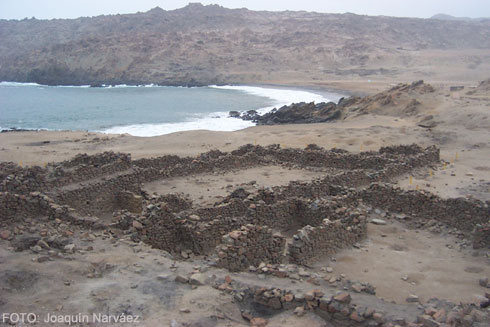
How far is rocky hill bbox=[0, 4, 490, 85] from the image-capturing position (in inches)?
4134

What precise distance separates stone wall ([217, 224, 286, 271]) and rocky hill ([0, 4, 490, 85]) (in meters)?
86.7

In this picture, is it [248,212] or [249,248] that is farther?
[248,212]

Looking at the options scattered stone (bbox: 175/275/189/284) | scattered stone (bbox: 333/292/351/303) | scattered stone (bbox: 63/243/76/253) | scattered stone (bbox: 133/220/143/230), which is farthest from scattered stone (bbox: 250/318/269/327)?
scattered stone (bbox: 133/220/143/230)

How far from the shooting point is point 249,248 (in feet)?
34.2

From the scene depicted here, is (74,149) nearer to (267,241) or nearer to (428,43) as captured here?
(267,241)

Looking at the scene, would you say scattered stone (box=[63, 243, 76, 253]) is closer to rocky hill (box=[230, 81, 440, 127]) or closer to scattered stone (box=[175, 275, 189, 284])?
scattered stone (box=[175, 275, 189, 284])

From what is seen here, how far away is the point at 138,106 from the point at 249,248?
59.7m

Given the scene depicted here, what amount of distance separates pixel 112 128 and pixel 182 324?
43.3 m

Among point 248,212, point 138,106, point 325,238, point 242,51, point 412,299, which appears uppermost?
point 242,51

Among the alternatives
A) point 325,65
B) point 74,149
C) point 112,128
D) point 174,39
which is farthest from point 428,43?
point 74,149

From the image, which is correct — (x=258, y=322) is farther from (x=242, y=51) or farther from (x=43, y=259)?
(x=242, y=51)

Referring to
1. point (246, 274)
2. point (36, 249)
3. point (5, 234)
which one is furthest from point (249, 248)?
point (5, 234)

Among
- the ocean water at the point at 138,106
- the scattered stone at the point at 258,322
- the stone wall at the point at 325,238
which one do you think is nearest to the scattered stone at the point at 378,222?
the stone wall at the point at 325,238

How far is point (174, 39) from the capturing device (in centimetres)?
12775
